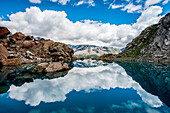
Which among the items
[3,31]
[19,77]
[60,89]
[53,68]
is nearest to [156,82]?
[60,89]

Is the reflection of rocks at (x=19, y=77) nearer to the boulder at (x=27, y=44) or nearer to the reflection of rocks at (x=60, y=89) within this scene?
the reflection of rocks at (x=60, y=89)

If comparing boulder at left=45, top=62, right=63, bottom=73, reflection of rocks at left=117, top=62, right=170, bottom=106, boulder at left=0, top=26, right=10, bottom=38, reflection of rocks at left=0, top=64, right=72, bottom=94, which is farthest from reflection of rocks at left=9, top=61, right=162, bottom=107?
boulder at left=0, top=26, right=10, bottom=38

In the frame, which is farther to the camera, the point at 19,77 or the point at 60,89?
the point at 19,77

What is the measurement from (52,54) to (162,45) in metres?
147

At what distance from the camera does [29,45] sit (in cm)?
13000

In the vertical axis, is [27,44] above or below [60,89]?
above

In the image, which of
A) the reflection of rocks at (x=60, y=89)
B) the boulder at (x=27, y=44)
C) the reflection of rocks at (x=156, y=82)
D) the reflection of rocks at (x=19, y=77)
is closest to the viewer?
the reflection of rocks at (x=60, y=89)

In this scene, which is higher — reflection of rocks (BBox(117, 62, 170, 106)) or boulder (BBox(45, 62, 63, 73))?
boulder (BBox(45, 62, 63, 73))

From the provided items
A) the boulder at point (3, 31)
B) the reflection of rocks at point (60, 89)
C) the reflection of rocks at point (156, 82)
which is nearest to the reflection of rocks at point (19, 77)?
the reflection of rocks at point (60, 89)

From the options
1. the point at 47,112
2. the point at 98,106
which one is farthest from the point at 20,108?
the point at 98,106

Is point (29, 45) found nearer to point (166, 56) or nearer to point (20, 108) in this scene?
point (20, 108)

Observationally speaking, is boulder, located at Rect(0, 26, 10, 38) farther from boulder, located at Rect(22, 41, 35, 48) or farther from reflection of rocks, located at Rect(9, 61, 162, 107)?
reflection of rocks, located at Rect(9, 61, 162, 107)

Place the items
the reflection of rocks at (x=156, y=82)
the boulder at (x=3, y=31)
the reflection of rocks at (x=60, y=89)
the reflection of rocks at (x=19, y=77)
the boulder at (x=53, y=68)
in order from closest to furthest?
the reflection of rocks at (x=60, y=89) → the reflection of rocks at (x=156, y=82) → the reflection of rocks at (x=19, y=77) → the boulder at (x=53, y=68) → the boulder at (x=3, y=31)

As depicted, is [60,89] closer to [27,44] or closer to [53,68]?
[53,68]
